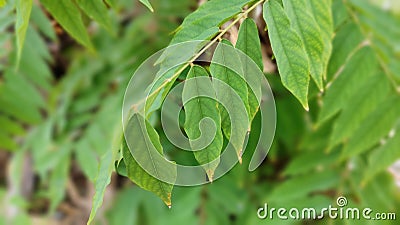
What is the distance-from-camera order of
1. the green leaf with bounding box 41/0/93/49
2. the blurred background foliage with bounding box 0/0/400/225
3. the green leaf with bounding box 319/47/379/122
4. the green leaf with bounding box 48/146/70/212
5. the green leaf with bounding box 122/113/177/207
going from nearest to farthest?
the green leaf with bounding box 122/113/177/207 → the green leaf with bounding box 41/0/93/49 → the green leaf with bounding box 319/47/379/122 → the blurred background foliage with bounding box 0/0/400/225 → the green leaf with bounding box 48/146/70/212

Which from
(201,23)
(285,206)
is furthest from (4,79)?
(201,23)

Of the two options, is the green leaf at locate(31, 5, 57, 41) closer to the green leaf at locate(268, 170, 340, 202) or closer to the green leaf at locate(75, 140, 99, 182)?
the green leaf at locate(75, 140, 99, 182)

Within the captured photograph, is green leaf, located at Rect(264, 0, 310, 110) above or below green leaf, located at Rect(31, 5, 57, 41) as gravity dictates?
below

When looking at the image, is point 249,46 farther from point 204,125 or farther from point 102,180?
point 102,180

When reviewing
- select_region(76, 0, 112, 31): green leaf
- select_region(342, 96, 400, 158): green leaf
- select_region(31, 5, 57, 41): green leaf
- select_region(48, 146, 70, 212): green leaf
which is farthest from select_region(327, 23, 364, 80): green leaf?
select_region(48, 146, 70, 212): green leaf

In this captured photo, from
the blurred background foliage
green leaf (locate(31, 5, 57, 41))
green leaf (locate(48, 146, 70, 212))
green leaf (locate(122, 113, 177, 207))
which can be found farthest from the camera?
green leaf (locate(48, 146, 70, 212))

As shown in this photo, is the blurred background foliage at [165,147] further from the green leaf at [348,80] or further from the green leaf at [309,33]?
the green leaf at [309,33]

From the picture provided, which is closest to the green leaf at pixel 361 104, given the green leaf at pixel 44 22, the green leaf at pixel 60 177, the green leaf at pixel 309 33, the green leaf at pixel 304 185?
the green leaf at pixel 304 185

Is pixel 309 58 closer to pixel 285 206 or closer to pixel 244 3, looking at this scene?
pixel 244 3

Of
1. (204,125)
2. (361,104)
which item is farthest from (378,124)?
(204,125)
